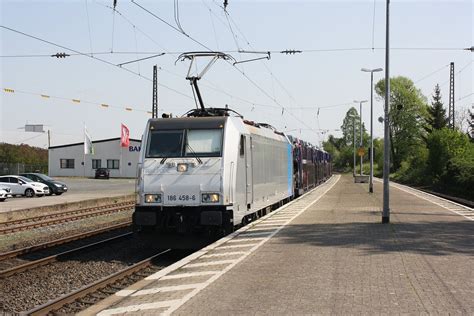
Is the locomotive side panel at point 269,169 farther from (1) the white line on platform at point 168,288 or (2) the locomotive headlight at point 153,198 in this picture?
(1) the white line on platform at point 168,288

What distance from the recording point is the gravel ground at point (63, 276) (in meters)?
9.20

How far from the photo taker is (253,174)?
50.6 ft

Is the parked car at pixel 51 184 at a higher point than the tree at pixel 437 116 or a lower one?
lower

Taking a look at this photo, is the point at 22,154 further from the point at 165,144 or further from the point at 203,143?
the point at 203,143

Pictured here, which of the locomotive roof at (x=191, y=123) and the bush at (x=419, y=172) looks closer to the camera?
the locomotive roof at (x=191, y=123)

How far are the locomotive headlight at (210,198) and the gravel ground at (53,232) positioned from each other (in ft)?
19.5

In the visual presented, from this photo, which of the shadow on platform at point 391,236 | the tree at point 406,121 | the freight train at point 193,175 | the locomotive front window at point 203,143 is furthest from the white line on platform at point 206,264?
the tree at point 406,121

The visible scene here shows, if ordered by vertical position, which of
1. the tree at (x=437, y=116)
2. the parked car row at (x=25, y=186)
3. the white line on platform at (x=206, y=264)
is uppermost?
the tree at (x=437, y=116)

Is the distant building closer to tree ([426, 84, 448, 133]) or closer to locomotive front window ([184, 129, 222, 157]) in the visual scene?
tree ([426, 84, 448, 133])

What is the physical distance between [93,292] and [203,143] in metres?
4.84

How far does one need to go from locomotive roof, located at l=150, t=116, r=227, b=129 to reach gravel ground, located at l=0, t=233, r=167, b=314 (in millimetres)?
3189

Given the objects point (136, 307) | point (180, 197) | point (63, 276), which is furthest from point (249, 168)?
point (136, 307)

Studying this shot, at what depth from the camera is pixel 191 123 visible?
43.7ft


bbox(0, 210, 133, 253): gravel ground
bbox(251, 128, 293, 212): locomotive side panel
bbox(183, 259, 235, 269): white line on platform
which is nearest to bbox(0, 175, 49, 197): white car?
bbox(0, 210, 133, 253): gravel ground
